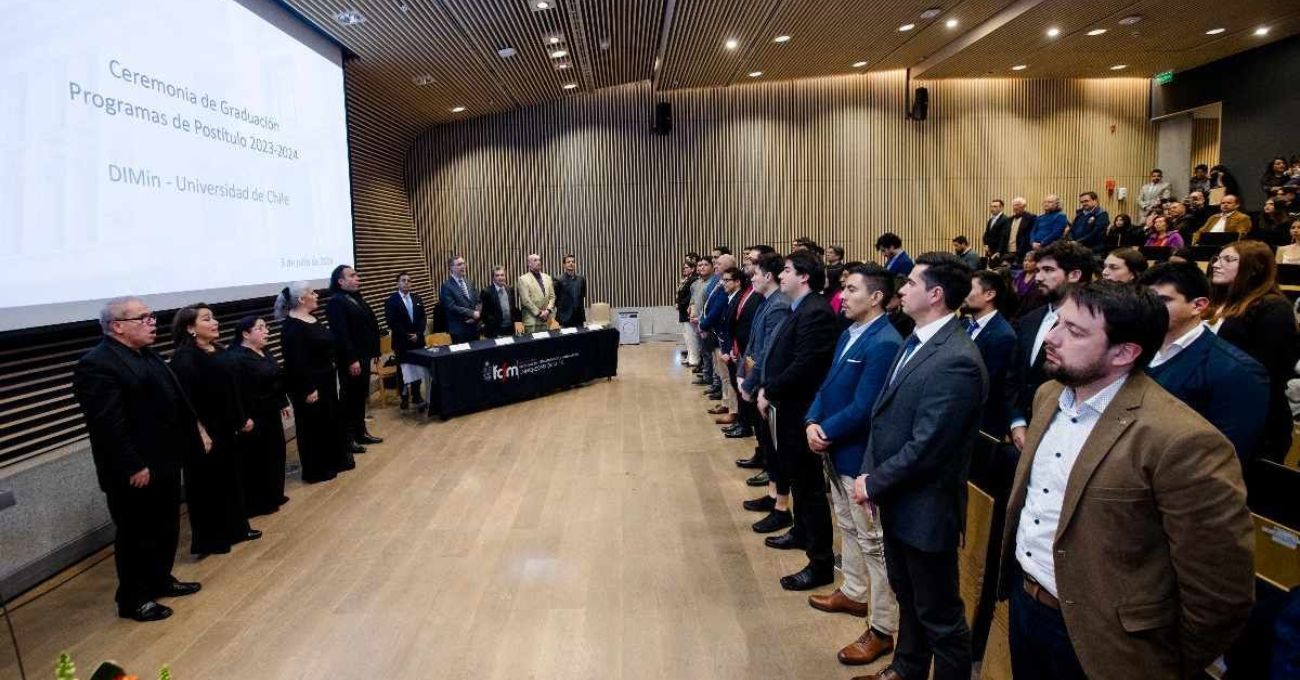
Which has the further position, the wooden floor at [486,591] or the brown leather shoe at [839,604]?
the brown leather shoe at [839,604]

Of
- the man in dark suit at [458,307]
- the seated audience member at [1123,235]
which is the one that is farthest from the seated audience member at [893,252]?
the man in dark suit at [458,307]

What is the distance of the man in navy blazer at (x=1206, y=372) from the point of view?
90.2 inches

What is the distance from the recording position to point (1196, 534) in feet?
4.79

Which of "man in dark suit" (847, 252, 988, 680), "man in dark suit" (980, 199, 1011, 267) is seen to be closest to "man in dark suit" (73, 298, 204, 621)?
"man in dark suit" (847, 252, 988, 680)

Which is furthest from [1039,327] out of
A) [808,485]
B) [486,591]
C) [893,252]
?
[893,252]

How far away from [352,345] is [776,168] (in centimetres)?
898

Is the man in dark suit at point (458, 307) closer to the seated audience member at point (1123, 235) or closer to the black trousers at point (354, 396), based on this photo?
the black trousers at point (354, 396)

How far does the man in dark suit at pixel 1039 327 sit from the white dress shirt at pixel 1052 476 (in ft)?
4.93

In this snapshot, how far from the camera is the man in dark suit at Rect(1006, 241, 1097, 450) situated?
11.1 ft

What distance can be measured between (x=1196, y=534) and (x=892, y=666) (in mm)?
1470

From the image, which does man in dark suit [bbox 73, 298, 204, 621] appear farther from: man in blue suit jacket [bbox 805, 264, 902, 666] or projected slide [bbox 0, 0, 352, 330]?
man in blue suit jacket [bbox 805, 264, 902, 666]

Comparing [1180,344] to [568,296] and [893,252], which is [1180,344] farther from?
[568,296]

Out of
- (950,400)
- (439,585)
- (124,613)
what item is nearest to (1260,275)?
(950,400)

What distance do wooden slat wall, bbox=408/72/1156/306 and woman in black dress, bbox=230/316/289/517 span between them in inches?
316
